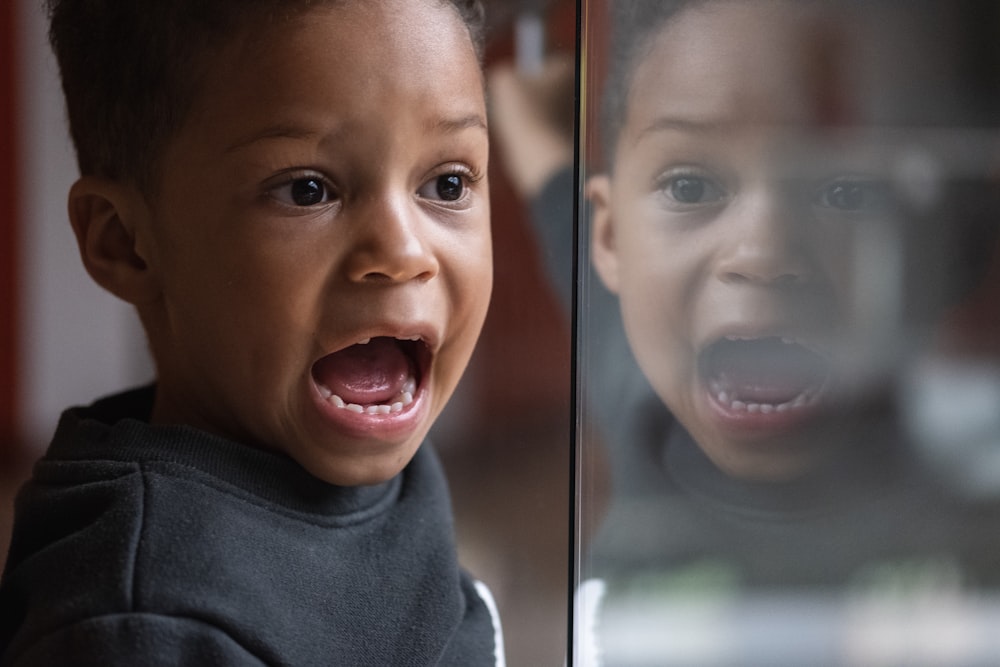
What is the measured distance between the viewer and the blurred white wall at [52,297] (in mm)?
577

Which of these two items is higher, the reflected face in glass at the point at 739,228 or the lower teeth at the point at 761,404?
the reflected face in glass at the point at 739,228

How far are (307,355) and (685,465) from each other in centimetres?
20

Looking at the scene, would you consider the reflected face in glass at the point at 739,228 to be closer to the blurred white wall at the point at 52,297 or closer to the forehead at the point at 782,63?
the forehead at the point at 782,63

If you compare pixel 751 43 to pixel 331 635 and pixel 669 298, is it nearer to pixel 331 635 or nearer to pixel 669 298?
pixel 669 298

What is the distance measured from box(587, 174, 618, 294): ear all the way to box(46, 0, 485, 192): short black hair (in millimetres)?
84

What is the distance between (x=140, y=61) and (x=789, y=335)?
1.06ft

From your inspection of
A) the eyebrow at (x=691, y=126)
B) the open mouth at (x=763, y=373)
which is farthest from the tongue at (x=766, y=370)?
the eyebrow at (x=691, y=126)

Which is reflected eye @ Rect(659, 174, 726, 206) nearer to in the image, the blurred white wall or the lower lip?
the lower lip

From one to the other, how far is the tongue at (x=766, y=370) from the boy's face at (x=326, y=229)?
14cm

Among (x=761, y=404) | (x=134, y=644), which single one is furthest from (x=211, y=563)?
(x=761, y=404)

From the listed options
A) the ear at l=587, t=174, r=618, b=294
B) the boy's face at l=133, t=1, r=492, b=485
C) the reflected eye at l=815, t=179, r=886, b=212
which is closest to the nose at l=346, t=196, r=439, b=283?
the boy's face at l=133, t=1, r=492, b=485

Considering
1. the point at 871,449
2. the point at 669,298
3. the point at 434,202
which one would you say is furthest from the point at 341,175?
the point at 871,449

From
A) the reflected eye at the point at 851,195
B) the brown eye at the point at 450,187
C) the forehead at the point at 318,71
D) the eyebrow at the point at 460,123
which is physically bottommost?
the reflected eye at the point at 851,195

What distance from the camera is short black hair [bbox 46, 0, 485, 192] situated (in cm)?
47
